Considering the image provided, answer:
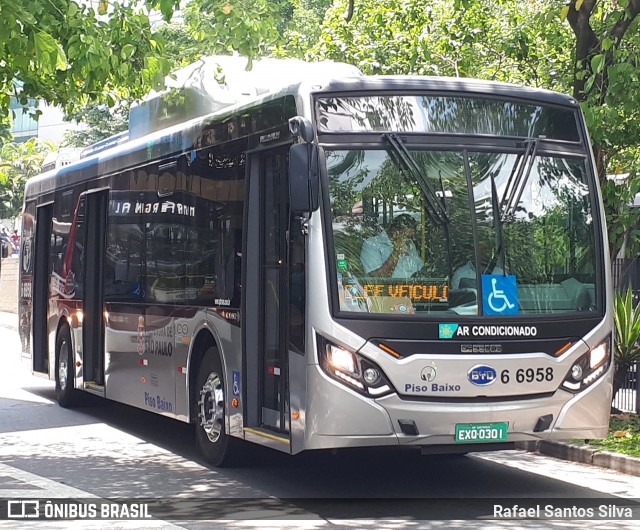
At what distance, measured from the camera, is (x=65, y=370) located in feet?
54.8

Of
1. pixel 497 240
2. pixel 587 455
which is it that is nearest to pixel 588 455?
pixel 587 455

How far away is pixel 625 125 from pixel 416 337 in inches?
219

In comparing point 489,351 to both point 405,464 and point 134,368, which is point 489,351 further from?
point 134,368

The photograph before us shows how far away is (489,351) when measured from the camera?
922 cm

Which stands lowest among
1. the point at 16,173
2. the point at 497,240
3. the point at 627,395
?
the point at 627,395

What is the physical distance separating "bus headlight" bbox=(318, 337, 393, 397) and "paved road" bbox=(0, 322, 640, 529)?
63 centimetres

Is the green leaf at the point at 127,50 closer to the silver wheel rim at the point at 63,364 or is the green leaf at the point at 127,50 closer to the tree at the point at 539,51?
the tree at the point at 539,51

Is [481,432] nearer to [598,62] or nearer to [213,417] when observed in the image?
[213,417]

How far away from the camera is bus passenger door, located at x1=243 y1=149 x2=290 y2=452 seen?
9797mm

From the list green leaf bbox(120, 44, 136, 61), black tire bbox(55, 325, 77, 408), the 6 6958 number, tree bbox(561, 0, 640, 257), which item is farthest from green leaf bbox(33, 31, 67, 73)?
black tire bbox(55, 325, 77, 408)

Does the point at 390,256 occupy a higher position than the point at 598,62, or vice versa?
the point at 598,62

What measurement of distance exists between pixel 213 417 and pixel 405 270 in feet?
9.49

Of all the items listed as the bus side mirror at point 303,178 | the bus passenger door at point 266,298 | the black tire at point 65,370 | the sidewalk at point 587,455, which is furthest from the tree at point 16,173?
the bus side mirror at point 303,178

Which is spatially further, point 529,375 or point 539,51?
point 539,51
